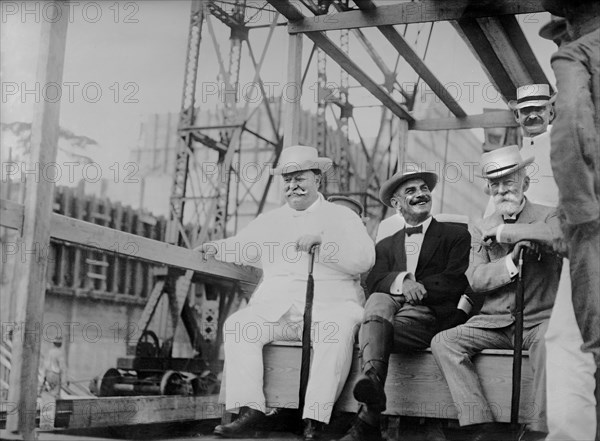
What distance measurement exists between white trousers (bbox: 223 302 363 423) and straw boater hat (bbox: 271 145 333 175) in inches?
30.4

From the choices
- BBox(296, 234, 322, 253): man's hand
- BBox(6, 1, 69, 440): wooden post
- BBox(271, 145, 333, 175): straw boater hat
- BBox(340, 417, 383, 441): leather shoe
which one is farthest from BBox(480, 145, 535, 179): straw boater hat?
BBox(6, 1, 69, 440): wooden post

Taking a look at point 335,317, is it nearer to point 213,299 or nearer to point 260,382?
point 260,382

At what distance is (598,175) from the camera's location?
2793mm

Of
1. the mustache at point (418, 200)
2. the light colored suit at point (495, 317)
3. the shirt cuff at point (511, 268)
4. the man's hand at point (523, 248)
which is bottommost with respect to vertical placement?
the light colored suit at point (495, 317)

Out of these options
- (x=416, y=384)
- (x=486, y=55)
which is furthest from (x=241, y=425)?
(x=486, y=55)

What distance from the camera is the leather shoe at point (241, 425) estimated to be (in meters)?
3.94

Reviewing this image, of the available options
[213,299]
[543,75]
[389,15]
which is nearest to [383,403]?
[389,15]

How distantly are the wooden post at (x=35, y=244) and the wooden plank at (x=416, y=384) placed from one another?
1173 mm

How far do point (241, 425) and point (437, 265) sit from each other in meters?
1.29

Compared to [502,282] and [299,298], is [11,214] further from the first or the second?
[502,282]

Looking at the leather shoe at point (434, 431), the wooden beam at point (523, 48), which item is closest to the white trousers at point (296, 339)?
the leather shoe at point (434, 431)

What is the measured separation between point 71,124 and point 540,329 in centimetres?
349

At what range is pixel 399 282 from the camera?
403 cm

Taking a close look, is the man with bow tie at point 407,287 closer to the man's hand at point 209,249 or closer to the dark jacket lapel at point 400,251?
the dark jacket lapel at point 400,251
